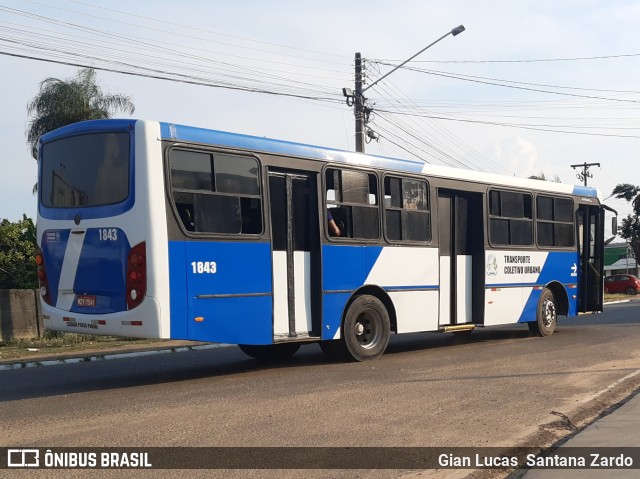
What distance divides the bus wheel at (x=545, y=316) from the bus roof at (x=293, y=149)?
2244mm

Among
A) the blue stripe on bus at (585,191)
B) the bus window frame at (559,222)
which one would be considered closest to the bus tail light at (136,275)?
the bus window frame at (559,222)

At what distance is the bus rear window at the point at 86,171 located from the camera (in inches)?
382

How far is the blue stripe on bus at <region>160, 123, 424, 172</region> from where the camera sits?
991cm

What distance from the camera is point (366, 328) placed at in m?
12.5

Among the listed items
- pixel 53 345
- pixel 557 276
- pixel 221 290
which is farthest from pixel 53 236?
pixel 557 276

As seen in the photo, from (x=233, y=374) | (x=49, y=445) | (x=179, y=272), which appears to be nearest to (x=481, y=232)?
(x=233, y=374)

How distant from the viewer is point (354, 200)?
1221 cm

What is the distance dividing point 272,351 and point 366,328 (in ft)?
5.46

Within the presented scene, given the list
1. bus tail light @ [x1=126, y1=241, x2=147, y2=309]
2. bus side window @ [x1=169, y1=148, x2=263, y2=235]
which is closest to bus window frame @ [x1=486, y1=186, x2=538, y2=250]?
bus side window @ [x1=169, y1=148, x2=263, y2=235]

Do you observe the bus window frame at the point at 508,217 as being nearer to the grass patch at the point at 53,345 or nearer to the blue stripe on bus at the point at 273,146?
the blue stripe on bus at the point at 273,146

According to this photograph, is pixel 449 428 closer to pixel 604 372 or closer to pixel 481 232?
pixel 604 372

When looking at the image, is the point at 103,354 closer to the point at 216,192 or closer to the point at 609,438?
the point at 216,192

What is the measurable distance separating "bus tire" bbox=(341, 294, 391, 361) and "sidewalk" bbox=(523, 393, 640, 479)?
4139 mm

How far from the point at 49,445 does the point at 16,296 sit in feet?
36.6
